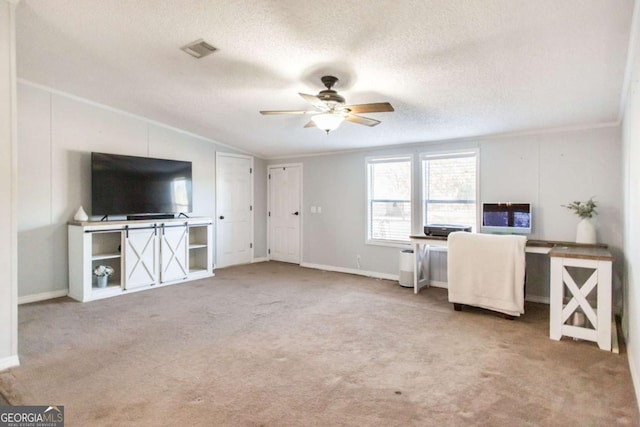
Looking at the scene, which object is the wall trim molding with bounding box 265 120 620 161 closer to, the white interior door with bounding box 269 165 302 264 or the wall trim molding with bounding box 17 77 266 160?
the white interior door with bounding box 269 165 302 264

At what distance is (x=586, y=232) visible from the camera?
13.0 feet

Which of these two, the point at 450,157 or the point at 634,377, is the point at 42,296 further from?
the point at 634,377

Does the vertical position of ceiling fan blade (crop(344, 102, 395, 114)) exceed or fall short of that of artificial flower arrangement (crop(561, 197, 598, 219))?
it exceeds it

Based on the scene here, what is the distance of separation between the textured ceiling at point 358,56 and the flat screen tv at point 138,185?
90 cm

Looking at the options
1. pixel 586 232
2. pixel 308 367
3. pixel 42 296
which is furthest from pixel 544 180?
pixel 42 296

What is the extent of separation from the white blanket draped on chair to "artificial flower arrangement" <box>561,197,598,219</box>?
0.96 m

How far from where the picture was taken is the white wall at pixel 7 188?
2.62 meters

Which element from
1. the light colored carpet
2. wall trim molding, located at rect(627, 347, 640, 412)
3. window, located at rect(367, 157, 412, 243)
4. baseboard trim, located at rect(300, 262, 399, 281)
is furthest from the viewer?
baseboard trim, located at rect(300, 262, 399, 281)

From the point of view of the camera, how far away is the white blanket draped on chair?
12.0 ft

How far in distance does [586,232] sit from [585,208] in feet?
1.01

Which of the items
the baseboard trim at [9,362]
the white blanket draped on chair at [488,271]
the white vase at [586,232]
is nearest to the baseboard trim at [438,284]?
the white blanket draped on chair at [488,271]

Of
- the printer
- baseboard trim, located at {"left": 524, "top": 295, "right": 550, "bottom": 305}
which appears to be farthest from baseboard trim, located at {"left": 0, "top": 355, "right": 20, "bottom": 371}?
baseboard trim, located at {"left": 524, "top": 295, "right": 550, "bottom": 305}

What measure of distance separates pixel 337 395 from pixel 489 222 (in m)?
3.36

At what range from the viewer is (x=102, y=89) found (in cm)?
440
